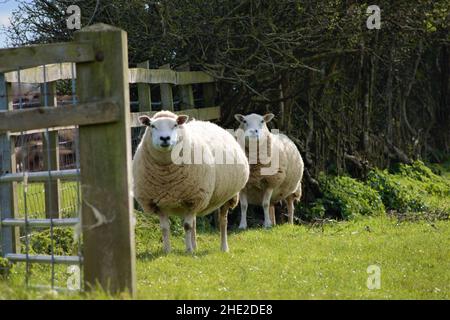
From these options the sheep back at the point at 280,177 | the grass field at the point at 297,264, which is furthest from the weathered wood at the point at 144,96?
the sheep back at the point at 280,177

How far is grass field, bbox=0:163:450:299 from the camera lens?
6.25m

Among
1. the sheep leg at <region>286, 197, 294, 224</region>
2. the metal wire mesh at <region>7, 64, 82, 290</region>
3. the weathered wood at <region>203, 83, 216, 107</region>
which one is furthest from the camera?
the sheep leg at <region>286, 197, 294, 224</region>

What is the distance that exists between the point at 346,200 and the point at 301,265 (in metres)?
6.22

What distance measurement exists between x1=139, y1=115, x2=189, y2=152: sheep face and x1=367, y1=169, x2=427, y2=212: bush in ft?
22.2

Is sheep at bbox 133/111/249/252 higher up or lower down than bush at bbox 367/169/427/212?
higher up

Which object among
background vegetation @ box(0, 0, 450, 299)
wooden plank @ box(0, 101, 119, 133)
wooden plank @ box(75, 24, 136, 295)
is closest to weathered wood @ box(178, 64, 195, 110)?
background vegetation @ box(0, 0, 450, 299)

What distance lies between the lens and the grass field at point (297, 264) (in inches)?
246

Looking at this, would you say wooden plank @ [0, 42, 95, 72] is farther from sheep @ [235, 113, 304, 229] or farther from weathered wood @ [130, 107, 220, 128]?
sheep @ [235, 113, 304, 229]

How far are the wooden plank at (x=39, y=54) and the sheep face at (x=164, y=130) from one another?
316cm

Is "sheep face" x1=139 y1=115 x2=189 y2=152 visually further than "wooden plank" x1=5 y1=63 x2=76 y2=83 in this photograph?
Yes

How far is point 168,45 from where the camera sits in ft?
42.5
